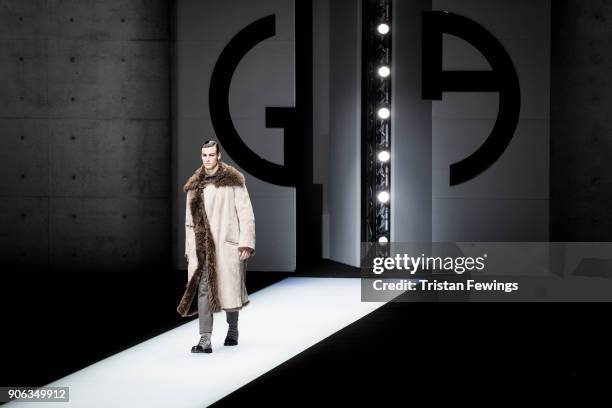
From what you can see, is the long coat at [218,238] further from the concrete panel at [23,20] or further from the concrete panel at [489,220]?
the concrete panel at [23,20]

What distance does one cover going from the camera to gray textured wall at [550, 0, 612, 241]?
636cm

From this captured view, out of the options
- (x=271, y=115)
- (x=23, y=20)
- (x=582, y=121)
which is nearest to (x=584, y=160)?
(x=582, y=121)

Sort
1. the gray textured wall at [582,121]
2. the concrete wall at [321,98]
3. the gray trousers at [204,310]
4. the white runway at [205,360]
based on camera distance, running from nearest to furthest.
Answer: the white runway at [205,360]
the gray trousers at [204,310]
the gray textured wall at [582,121]
the concrete wall at [321,98]

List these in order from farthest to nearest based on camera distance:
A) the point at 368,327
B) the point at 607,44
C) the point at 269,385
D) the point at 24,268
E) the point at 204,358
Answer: the point at 24,268
the point at 607,44
the point at 368,327
the point at 204,358
the point at 269,385

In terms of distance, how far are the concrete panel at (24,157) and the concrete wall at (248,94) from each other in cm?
146

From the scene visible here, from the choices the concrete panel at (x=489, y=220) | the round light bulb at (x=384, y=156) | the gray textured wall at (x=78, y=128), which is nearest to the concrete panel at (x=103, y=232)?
the gray textured wall at (x=78, y=128)

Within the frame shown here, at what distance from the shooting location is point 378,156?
21.5 feet

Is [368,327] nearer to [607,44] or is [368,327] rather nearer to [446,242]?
[446,242]

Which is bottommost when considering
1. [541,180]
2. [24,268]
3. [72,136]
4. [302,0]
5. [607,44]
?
[24,268]

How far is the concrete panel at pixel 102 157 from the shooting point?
7.15 meters

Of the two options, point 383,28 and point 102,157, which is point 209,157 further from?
point 102,157

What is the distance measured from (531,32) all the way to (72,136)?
5.27m

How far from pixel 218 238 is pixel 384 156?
326cm

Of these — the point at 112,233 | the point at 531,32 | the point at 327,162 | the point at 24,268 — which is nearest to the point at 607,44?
the point at 531,32
